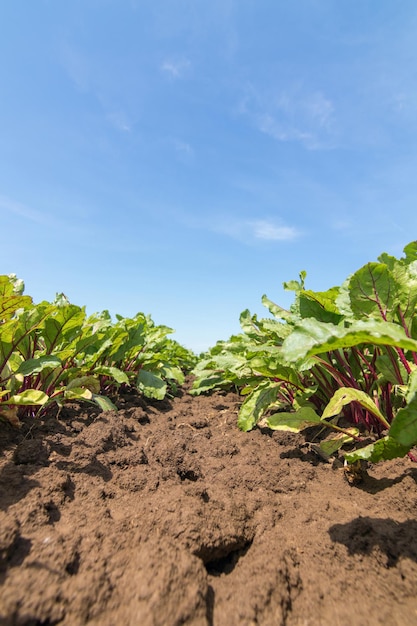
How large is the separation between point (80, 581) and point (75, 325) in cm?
173

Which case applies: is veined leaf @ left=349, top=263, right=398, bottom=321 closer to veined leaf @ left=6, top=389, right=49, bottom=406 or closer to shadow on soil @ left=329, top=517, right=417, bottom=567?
shadow on soil @ left=329, top=517, right=417, bottom=567

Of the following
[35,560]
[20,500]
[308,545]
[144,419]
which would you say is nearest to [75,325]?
[144,419]

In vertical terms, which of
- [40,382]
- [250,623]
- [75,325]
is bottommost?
[250,623]

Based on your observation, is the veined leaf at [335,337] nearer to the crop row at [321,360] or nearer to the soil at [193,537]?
Answer: the crop row at [321,360]

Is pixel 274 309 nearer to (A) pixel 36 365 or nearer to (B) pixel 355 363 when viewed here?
(B) pixel 355 363

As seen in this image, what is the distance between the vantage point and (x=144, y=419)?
300 centimetres

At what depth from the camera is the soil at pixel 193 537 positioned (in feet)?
3.30

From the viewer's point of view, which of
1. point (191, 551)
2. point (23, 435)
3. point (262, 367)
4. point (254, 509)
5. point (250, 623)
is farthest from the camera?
point (262, 367)

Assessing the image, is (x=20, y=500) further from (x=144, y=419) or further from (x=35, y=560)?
(x=144, y=419)

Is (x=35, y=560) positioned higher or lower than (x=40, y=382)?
lower

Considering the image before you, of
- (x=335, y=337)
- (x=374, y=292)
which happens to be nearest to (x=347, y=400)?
(x=374, y=292)

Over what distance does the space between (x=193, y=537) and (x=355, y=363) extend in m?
1.64

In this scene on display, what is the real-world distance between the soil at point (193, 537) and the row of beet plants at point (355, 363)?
26 centimetres

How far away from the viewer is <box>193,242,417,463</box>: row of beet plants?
119 centimetres
